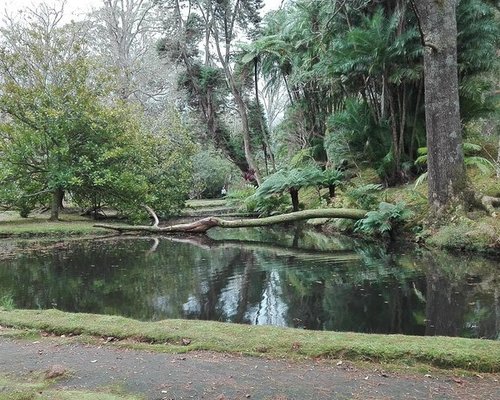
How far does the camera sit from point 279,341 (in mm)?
4098

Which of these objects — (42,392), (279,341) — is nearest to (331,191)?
(279,341)

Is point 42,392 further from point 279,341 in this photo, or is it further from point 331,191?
point 331,191

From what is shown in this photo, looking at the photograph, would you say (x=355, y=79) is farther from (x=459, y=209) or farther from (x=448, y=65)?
(x=459, y=209)

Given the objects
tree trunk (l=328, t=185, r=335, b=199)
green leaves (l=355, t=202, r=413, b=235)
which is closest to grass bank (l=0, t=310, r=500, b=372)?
green leaves (l=355, t=202, r=413, b=235)

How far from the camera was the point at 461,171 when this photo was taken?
1006 centimetres

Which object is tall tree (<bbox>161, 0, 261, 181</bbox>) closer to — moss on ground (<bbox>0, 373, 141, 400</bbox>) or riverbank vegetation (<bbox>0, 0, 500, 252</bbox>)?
riverbank vegetation (<bbox>0, 0, 500, 252</bbox>)

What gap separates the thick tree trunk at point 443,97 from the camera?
9.99 m

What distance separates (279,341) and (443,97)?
8.14 metres

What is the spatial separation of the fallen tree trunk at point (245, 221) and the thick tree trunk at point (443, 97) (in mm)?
2750

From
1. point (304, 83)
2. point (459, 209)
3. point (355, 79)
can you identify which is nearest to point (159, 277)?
point (459, 209)

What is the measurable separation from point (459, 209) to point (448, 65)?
325 centimetres

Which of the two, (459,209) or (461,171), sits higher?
(461,171)

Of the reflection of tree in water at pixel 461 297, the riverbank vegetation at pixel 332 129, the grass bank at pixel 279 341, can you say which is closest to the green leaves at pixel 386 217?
the riverbank vegetation at pixel 332 129

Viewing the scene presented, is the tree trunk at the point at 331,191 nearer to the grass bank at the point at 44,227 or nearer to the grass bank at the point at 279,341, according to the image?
the grass bank at the point at 44,227
